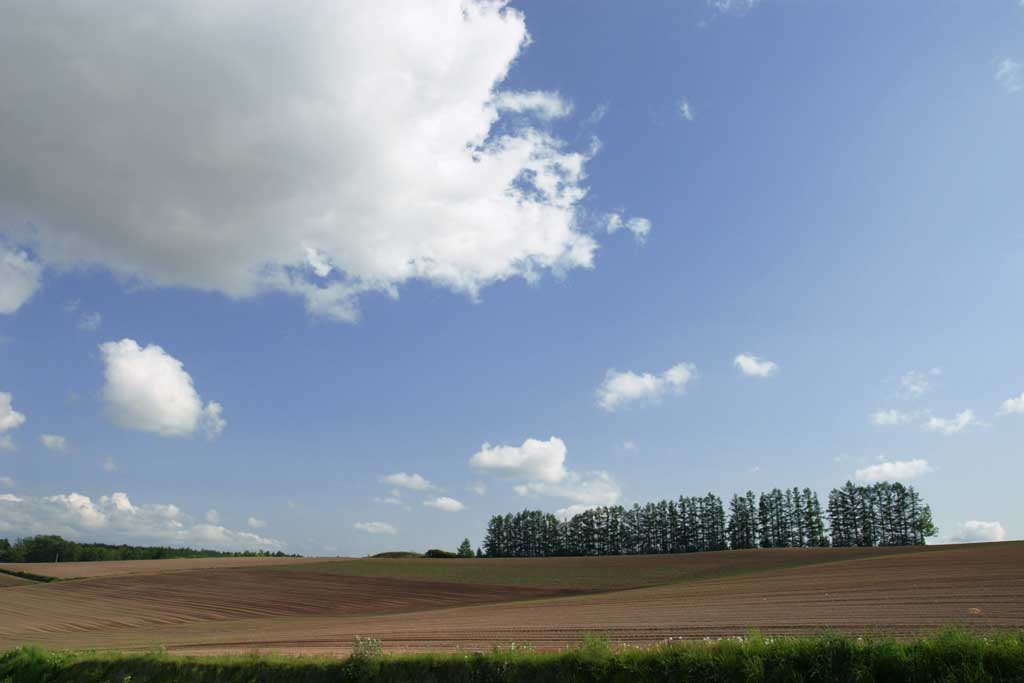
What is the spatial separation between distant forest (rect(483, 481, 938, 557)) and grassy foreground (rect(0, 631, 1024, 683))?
433 ft

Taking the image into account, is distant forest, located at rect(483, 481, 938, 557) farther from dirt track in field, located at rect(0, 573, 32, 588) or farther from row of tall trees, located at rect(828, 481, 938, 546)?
dirt track in field, located at rect(0, 573, 32, 588)

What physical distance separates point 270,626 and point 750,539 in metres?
124

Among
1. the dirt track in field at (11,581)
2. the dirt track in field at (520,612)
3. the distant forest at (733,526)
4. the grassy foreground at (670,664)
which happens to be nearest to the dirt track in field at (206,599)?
the dirt track in field at (520,612)

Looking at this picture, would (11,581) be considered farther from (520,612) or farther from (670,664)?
(670,664)

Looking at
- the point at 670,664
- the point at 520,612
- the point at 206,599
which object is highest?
the point at 670,664

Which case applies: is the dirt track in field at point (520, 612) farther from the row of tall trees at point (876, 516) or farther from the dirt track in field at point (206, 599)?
the row of tall trees at point (876, 516)

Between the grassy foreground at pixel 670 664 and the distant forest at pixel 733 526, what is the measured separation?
433 feet

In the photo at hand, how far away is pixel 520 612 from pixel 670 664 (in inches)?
996

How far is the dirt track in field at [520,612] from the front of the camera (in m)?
22.5

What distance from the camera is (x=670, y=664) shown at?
42.0ft

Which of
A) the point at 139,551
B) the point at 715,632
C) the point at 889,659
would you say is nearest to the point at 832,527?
the point at 715,632

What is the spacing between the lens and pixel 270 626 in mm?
40125

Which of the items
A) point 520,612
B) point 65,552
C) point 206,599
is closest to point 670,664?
point 520,612

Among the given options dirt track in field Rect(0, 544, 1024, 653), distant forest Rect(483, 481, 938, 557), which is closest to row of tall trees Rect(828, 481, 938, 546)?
distant forest Rect(483, 481, 938, 557)
